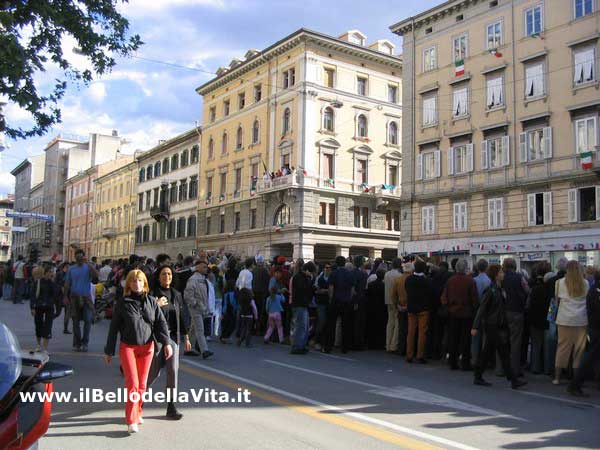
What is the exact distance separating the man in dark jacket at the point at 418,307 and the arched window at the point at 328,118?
34.8 m

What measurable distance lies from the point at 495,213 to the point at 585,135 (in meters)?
6.03

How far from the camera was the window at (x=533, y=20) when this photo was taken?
31297 mm

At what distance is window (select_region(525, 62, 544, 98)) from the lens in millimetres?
30841

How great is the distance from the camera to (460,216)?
34.3 metres

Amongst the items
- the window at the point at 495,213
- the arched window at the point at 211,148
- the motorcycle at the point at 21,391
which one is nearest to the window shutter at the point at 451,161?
the window at the point at 495,213

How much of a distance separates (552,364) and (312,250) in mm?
33039

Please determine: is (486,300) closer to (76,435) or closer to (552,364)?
(552,364)

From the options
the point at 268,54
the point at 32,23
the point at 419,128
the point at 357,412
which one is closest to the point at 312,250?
the point at 419,128

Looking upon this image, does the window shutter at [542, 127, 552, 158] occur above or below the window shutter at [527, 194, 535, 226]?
above

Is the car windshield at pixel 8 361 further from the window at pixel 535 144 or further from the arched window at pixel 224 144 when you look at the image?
the arched window at pixel 224 144

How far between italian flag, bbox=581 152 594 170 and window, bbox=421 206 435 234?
935 cm

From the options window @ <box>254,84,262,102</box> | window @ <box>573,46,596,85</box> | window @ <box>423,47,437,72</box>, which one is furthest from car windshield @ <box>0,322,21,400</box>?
window @ <box>254,84,262,102</box>

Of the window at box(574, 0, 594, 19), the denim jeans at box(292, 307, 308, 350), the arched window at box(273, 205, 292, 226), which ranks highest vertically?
the window at box(574, 0, 594, 19)

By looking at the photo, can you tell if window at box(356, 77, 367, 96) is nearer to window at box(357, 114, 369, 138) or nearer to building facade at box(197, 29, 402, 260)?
building facade at box(197, 29, 402, 260)
